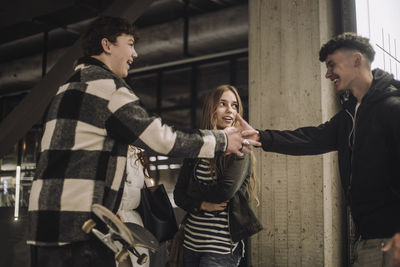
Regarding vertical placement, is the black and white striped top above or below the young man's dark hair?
Result: below

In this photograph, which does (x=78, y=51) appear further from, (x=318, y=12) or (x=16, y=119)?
(x=318, y=12)

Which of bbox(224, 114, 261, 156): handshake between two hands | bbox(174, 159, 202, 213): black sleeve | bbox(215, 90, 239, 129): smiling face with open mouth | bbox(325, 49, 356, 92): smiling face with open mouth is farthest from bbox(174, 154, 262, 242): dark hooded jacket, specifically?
bbox(325, 49, 356, 92): smiling face with open mouth

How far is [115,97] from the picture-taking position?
1.92 m

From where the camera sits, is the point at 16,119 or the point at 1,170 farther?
the point at 1,170

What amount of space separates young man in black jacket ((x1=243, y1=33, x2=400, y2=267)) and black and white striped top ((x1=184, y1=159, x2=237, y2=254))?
0.71 metres

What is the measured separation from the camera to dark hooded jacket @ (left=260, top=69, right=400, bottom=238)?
6.69ft

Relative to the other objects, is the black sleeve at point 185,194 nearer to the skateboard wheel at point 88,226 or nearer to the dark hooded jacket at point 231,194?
the dark hooded jacket at point 231,194

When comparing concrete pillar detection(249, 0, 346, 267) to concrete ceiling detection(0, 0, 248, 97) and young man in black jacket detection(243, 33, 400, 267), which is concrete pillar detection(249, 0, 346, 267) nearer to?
young man in black jacket detection(243, 33, 400, 267)

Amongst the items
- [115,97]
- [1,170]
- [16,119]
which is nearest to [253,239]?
[115,97]

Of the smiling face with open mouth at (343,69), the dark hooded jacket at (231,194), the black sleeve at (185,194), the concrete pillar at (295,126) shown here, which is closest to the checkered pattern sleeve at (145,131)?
the dark hooded jacket at (231,194)

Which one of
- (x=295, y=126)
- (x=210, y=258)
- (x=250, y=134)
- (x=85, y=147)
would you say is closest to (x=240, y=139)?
(x=250, y=134)

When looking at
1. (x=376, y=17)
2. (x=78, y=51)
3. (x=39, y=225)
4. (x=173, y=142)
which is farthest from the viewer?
(x=78, y=51)

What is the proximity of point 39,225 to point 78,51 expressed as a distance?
3.64 m

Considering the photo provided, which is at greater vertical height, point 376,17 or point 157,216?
point 376,17
